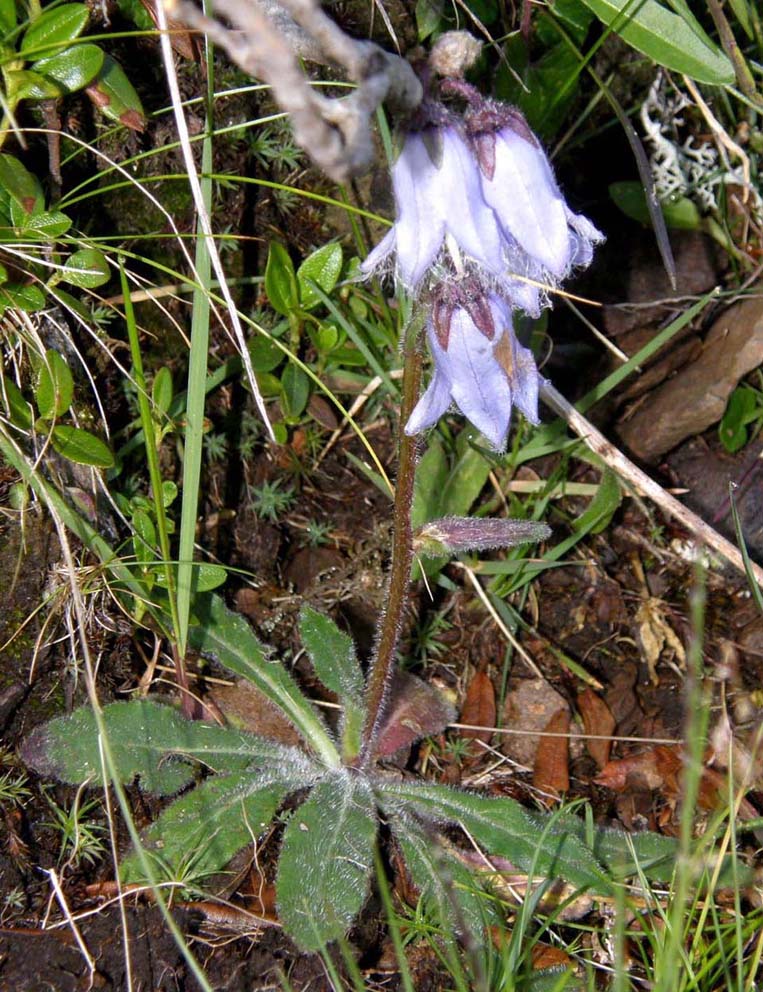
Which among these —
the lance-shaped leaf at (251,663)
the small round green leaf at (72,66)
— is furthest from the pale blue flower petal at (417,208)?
the lance-shaped leaf at (251,663)

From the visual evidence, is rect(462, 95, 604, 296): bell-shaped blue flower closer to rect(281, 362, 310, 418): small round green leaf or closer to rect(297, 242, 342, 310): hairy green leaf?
rect(297, 242, 342, 310): hairy green leaf

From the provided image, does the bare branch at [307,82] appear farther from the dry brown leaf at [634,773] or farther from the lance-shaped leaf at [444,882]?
the dry brown leaf at [634,773]

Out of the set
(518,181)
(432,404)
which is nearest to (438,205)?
(518,181)

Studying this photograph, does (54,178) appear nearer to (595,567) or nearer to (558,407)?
(558,407)

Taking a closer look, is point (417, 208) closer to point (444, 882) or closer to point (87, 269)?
Result: point (87, 269)

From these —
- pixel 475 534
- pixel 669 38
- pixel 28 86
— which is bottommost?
pixel 475 534

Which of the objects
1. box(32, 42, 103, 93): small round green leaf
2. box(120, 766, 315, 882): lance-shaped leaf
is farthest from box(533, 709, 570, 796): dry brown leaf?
box(32, 42, 103, 93): small round green leaf

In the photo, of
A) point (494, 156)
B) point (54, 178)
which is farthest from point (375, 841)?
point (54, 178)
